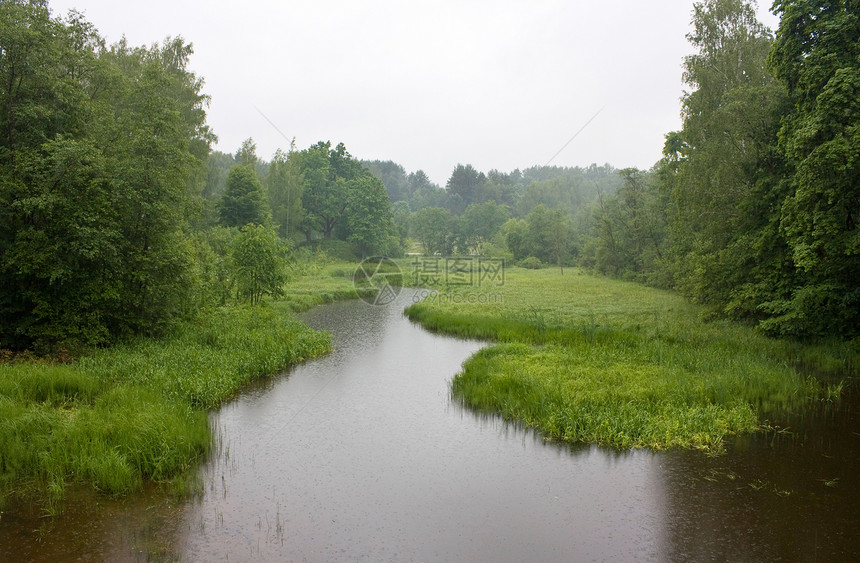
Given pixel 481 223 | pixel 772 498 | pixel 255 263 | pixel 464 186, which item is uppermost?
pixel 464 186

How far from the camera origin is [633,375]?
16531 millimetres

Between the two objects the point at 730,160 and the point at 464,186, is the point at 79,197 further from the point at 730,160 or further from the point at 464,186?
the point at 464,186

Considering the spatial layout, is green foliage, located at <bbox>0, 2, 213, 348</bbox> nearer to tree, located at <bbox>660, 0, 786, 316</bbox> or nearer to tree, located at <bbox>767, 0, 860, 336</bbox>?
tree, located at <bbox>767, 0, 860, 336</bbox>

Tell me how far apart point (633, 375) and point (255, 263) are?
753 inches

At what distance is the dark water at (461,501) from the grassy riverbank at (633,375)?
0.69 m

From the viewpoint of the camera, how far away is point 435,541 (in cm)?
900

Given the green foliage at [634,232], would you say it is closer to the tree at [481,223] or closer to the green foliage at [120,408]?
the green foliage at [120,408]

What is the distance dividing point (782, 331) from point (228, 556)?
1877 cm

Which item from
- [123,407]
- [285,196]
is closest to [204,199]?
[123,407]

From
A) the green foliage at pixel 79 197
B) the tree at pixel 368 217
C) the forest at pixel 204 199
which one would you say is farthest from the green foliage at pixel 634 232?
the green foliage at pixel 79 197

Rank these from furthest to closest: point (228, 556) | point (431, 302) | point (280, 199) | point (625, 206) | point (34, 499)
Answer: point (280, 199), point (625, 206), point (431, 302), point (34, 499), point (228, 556)

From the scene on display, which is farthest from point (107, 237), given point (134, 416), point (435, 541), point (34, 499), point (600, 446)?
point (600, 446)

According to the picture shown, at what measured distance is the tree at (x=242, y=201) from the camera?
4959cm

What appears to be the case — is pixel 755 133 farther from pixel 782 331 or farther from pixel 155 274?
pixel 155 274
